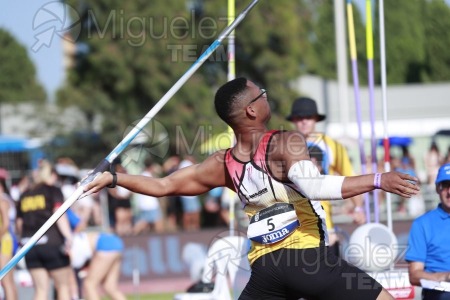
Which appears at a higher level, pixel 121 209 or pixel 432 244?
→ pixel 121 209

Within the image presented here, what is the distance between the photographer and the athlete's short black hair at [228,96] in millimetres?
5336

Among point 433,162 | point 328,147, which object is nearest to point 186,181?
point 328,147

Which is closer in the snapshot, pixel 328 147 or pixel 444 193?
pixel 444 193

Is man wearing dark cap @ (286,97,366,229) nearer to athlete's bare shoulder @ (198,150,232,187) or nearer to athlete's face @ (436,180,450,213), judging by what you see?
athlete's face @ (436,180,450,213)

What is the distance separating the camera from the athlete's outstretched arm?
5.62m

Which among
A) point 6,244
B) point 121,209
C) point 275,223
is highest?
point 275,223

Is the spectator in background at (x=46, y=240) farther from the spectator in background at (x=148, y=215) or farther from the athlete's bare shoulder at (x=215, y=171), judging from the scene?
the spectator in background at (x=148, y=215)

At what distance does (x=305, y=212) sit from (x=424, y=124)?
23.3 m

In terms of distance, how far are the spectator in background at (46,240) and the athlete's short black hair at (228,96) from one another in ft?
18.1

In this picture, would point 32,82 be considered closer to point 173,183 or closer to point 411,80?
→ point 411,80

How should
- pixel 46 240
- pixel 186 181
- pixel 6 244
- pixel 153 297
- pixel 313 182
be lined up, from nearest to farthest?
pixel 313 182 < pixel 186 181 < pixel 46 240 < pixel 6 244 < pixel 153 297

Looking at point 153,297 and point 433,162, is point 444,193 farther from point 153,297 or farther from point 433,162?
point 433,162

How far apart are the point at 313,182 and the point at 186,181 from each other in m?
1.04

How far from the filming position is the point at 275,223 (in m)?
5.24
